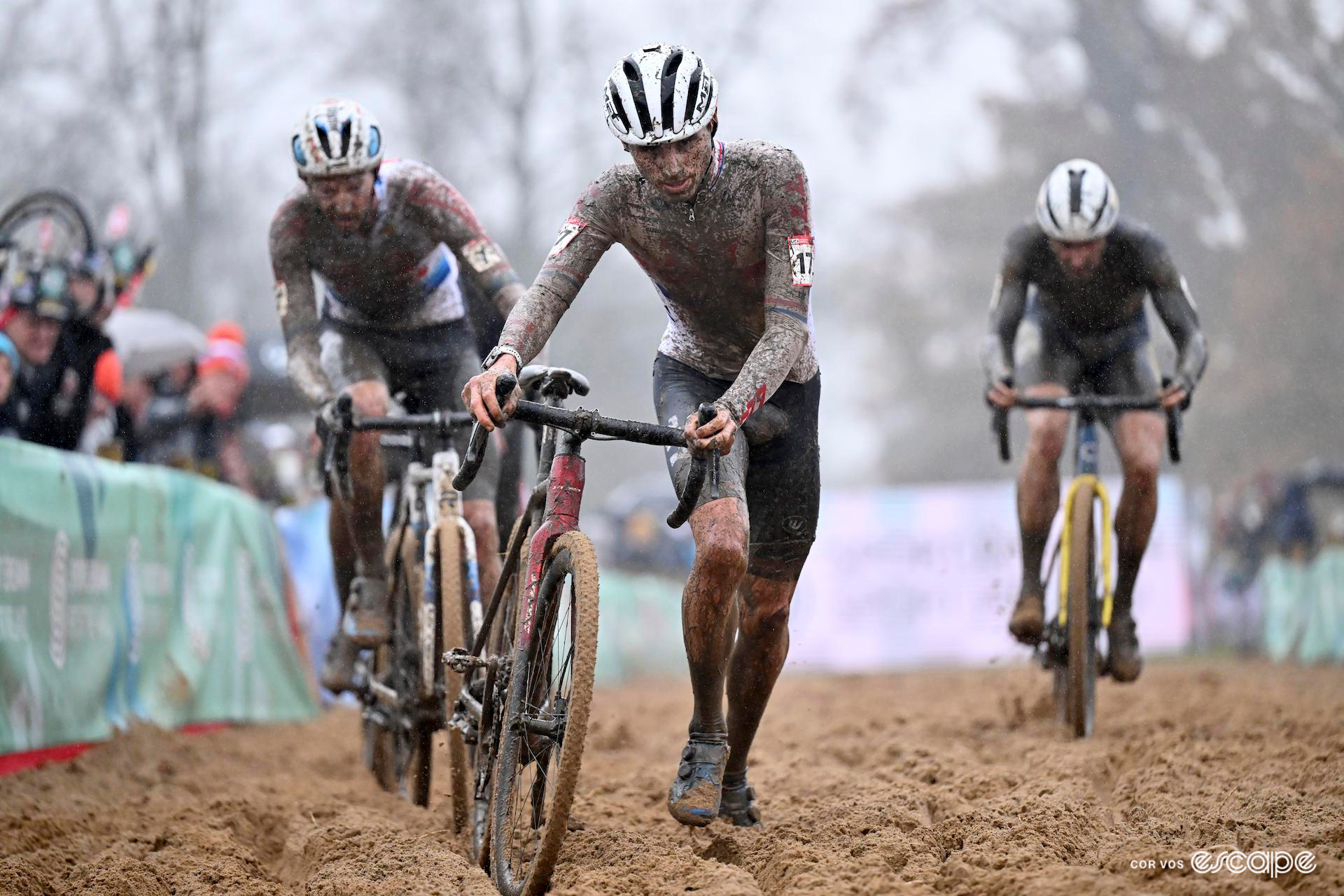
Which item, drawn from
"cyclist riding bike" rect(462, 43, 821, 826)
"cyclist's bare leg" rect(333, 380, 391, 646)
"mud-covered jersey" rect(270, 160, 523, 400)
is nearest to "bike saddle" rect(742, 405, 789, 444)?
"cyclist riding bike" rect(462, 43, 821, 826)

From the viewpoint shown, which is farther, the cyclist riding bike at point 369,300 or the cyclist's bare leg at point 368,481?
the cyclist's bare leg at point 368,481

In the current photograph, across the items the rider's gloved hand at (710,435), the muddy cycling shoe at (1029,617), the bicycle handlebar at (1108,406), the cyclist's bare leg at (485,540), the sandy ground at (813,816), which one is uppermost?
the bicycle handlebar at (1108,406)

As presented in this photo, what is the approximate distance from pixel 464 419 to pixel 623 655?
1240 centimetres

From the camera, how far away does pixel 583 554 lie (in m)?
4.26

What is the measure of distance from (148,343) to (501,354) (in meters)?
7.24

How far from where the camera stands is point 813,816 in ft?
16.8

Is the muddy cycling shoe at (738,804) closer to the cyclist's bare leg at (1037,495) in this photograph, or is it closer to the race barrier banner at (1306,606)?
the cyclist's bare leg at (1037,495)

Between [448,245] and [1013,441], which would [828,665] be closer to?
[1013,441]

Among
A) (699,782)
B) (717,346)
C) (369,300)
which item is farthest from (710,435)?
(369,300)

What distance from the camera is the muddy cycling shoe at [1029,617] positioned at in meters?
7.41

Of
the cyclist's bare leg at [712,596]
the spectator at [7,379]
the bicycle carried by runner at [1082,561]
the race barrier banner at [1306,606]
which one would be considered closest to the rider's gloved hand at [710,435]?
the cyclist's bare leg at [712,596]

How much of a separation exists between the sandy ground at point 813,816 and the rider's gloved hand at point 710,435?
118 centimetres

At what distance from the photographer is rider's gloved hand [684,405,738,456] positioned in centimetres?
421

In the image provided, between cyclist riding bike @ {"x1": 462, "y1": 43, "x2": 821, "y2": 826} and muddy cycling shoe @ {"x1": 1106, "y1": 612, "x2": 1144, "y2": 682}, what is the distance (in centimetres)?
266
